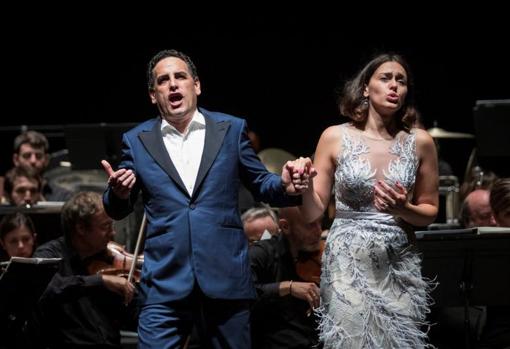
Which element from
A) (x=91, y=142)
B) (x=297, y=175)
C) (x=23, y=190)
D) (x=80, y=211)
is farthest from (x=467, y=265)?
(x=23, y=190)

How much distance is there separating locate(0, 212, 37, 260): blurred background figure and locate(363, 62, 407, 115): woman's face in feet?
7.96

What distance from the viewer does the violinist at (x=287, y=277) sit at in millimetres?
5227

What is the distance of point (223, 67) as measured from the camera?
9516 mm

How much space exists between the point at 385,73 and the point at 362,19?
5.29m

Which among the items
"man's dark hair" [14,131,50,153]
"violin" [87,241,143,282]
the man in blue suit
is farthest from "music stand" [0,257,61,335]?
"man's dark hair" [14,131,50,153]

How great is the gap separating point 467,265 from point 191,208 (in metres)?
1.61

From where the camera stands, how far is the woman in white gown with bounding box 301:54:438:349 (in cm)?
397

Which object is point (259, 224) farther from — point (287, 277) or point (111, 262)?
point (111, 262)

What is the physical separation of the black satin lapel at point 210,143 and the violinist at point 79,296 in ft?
4.76

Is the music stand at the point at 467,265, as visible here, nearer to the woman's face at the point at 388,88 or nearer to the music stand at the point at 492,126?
the woman's face at the point at 388,88

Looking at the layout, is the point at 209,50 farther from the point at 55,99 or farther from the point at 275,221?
the point at 275,221

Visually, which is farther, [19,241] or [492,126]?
[492,126]

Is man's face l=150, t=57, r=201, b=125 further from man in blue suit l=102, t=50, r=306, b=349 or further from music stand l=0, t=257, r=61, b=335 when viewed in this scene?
music stand l=0, t=257, r=61, b=335

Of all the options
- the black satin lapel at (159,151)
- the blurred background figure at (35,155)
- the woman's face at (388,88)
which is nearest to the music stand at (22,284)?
the black satin lapel at (159,151)
